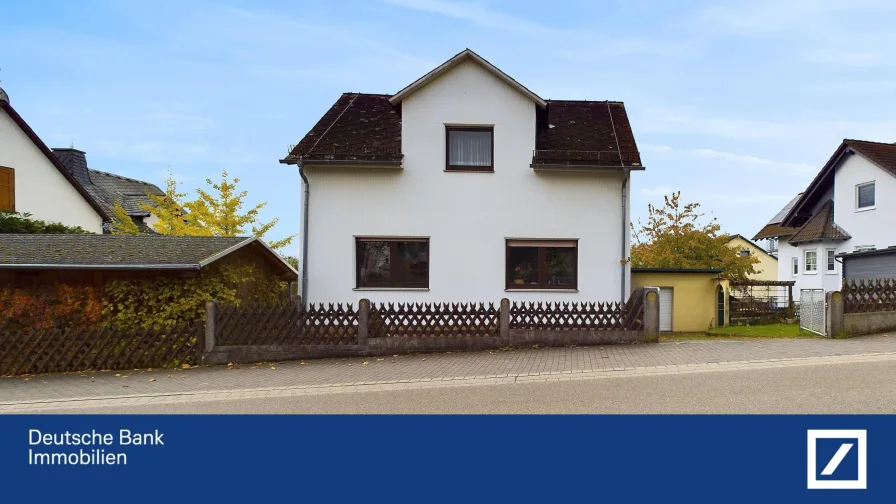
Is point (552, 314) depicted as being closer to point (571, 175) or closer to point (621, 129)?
point (571, 175)

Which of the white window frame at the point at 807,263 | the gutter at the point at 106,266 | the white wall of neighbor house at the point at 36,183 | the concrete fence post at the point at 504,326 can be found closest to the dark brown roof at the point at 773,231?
the white window frame at the point at 807,263

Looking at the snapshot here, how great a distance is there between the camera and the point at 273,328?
13469 mm

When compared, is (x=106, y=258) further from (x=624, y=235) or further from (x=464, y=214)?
(x=624, y=235)

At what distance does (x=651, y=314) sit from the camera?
1422 centimetres

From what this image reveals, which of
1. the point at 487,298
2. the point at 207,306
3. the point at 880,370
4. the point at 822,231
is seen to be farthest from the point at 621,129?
the point at 822,231

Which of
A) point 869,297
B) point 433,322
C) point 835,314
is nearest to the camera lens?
point 433,322

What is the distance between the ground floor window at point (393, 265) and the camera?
17.3 m

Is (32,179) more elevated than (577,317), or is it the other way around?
(32,179)

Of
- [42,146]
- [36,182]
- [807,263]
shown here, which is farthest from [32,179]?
[807,263]

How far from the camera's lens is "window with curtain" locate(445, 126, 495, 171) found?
17.5 metres

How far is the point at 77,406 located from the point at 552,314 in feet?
29.9

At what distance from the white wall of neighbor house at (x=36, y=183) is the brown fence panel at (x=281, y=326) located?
1667cm

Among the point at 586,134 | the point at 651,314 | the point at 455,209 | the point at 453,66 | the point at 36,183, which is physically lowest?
the point at 651,314

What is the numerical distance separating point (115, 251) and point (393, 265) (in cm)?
666
